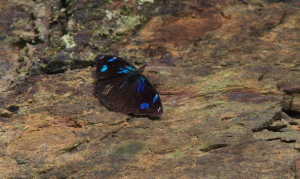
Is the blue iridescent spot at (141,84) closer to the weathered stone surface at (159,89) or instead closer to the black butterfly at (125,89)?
the black butterfly at (125,89)

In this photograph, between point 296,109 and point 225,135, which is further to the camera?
point 296,109

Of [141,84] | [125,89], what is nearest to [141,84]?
[141,84]

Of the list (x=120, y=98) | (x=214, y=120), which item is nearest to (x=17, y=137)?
(x=120, y=98)

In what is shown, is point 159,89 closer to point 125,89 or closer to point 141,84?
point 141,84

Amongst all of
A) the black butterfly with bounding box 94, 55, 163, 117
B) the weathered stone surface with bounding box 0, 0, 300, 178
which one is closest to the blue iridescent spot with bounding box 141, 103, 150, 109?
the black butterfly with bounding box 94, 55, 163, 117

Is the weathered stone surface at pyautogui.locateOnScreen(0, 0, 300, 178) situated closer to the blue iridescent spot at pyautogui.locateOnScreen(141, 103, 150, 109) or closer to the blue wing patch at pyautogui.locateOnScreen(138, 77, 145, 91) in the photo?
the blue iridescent spot at pyautogui.locateOnScreen(141, 103, 150, 109)

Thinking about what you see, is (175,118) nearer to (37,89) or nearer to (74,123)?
(74,123)
